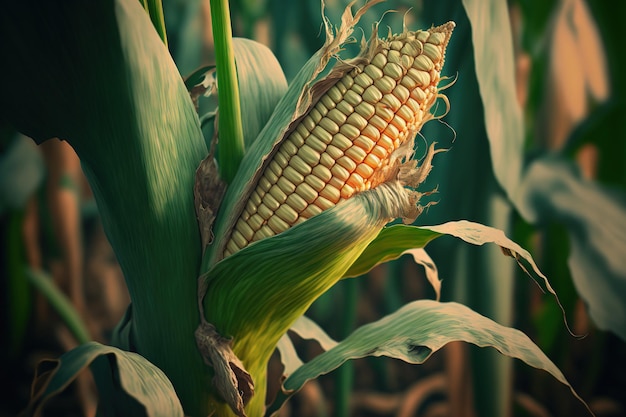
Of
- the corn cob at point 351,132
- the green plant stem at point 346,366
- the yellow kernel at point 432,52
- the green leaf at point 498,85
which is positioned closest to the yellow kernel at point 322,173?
the corn cob at point 351,132

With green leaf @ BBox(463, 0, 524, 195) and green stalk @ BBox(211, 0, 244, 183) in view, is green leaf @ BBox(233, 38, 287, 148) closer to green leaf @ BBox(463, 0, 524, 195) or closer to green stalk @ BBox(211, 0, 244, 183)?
green stalk @ BBox(211, 0, 244, 183)

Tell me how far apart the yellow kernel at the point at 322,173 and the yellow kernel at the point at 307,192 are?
10 mm

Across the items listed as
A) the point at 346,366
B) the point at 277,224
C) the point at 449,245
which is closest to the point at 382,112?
the point at 277,224

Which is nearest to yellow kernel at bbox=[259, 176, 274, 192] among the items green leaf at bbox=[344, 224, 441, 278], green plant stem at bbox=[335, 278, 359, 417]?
green leaf at bbox=[344, 224, 441, 278]

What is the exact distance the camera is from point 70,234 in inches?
32.1

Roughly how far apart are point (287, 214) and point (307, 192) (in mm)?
21

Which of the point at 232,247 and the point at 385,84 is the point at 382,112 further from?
the point at 232,247

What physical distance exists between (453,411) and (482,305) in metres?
0.20

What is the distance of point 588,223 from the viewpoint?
0.66 metres

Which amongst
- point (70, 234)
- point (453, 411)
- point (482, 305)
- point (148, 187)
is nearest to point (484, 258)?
point (482, 305)

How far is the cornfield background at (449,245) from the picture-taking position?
0.74 metres

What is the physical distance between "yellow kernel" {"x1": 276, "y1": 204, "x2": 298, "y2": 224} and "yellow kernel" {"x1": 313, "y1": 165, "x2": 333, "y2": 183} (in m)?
0.03

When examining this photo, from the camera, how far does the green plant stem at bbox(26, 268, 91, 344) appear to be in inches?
30.4

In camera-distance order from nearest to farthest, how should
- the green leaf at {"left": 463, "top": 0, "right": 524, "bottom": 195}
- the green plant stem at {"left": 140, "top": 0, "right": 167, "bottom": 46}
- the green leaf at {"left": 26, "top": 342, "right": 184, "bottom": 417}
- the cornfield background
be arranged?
the green leaf at {"left": 26, "top": 342, "right": 184, "bottom": 417}, the green plant stem at {"left": 140, "top": 0, "right": 167, "bottom": 46}, the green leaf at {"left": 463, "top": 0, "right": 524, "bottom": 195}, the cornfield background
